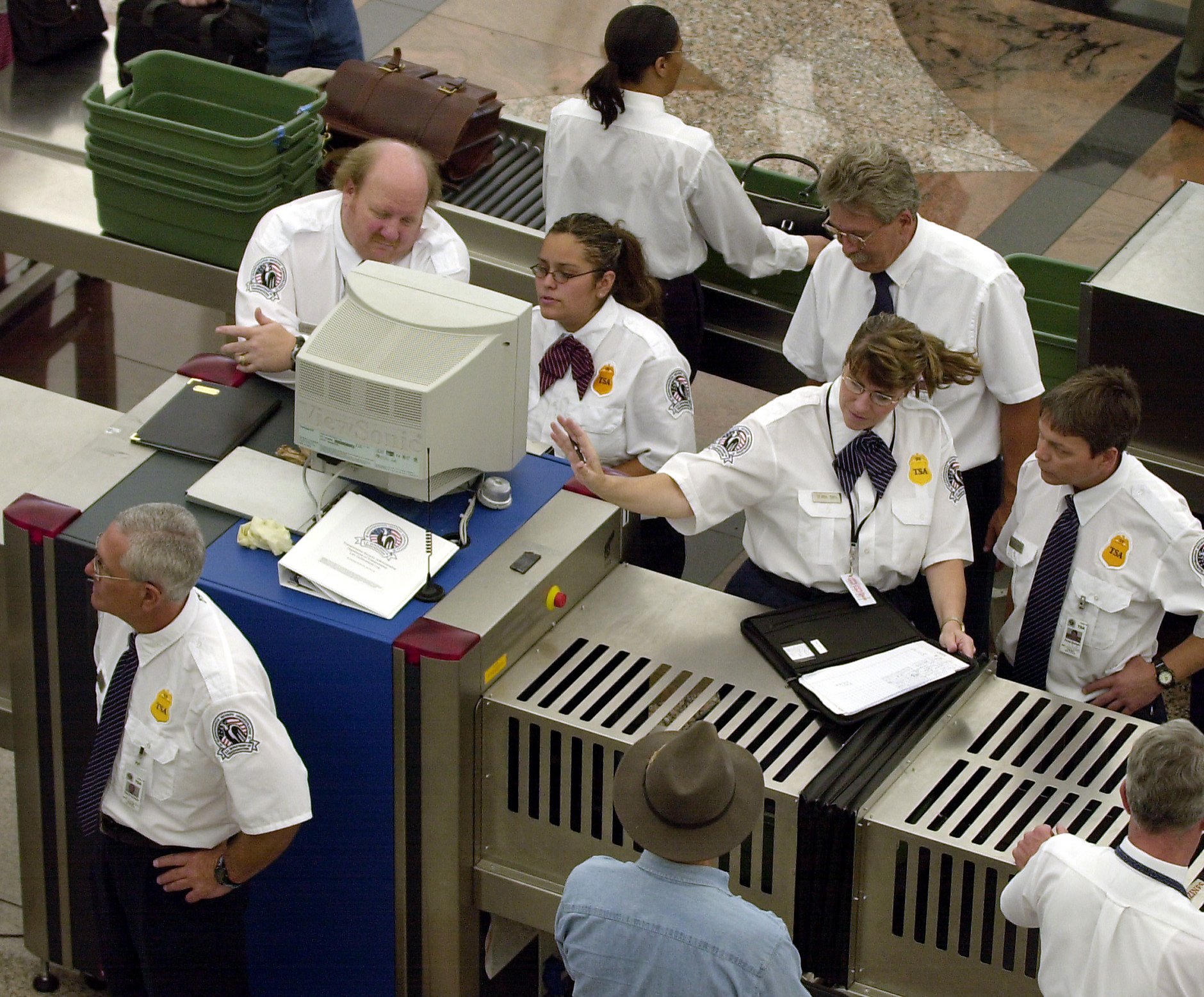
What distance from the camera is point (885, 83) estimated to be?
319 inches

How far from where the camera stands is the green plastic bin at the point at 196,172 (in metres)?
4.75

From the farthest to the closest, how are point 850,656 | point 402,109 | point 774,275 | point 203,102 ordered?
point 402,109 < point 203,102 < point 774,275 < point 850,656

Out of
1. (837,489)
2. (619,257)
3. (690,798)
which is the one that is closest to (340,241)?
(619,257)

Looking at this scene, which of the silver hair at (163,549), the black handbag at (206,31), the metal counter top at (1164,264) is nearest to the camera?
the silver hair at (163,549)

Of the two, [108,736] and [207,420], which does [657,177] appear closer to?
[207,420]

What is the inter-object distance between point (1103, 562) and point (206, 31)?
11.4ft

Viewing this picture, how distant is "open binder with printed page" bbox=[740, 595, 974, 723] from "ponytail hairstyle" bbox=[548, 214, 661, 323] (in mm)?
1017

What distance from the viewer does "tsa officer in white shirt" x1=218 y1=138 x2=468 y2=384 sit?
3.91 m

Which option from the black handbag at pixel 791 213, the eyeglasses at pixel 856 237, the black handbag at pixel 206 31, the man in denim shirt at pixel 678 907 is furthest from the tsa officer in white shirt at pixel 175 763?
the black handbag at pixel 206 31

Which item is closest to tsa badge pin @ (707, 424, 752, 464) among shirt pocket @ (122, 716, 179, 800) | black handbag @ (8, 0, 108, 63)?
shirt pocket @ (122, 716, 179, 800)

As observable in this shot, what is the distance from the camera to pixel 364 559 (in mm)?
3252

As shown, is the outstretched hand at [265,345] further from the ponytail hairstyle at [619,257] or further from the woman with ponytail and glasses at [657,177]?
the woman with ponytail and glasses at [657,177]

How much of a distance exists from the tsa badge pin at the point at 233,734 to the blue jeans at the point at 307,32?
11.2ft

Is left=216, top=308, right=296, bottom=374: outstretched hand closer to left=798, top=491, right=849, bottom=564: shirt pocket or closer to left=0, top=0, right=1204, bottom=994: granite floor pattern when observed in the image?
left=798, top=491, right=849, bottom=564: shirt pocket
